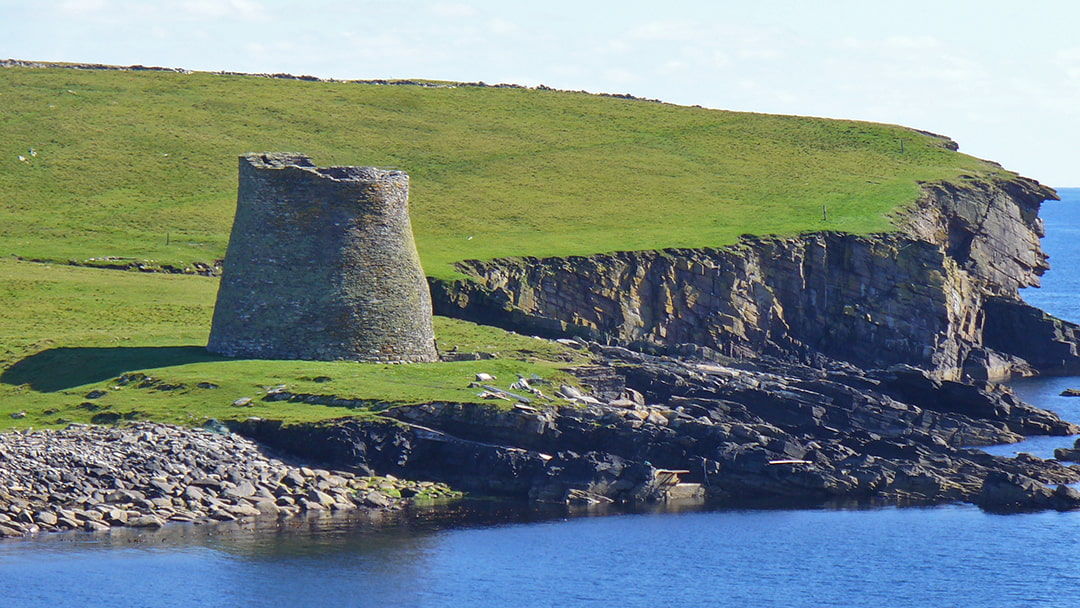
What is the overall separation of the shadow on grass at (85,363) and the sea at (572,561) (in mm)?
12581

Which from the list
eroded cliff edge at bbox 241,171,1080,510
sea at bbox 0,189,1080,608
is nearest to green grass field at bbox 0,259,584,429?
eroded cliff edge at bbox 241,171,1080,510

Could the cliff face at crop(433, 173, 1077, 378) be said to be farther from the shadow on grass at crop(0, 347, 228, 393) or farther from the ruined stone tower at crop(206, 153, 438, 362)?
the shadow on grass at crop(0, 347, 228, 393)

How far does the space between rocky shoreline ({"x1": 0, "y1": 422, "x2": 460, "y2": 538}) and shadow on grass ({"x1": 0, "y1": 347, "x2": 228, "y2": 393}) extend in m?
6.36

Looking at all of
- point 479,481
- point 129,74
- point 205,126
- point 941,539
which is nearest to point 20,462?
point 479,481

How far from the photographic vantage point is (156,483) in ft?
160

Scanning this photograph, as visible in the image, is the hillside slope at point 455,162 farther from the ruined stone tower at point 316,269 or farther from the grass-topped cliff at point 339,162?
the ruined stone tower at point 316,269

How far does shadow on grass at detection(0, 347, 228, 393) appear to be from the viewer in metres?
57.7

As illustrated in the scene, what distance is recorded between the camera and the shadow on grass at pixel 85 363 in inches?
2270

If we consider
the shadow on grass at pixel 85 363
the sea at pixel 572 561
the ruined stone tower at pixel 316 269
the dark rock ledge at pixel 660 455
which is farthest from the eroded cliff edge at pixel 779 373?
the shadow on grass at pixel 85 363

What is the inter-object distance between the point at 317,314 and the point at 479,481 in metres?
10.5

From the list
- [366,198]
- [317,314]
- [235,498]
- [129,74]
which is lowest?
[235,498]

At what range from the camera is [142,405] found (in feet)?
177

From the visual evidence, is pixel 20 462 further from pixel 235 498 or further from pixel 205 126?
pixel 205 126

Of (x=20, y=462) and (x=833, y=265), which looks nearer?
(x=20, y=462)
